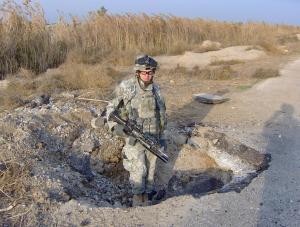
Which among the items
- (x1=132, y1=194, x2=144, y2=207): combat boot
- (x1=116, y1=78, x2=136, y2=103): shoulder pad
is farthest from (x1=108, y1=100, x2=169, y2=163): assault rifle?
(x1=132, y1=194, x2=144, y2=207): combat boot

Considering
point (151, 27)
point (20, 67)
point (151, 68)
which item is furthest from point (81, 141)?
point (151, 27)

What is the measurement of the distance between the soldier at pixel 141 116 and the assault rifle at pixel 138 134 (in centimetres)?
5

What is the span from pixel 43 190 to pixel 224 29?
16.8m

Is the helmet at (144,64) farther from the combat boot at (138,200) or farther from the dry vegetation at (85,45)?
the dry vegetation at (85,45)

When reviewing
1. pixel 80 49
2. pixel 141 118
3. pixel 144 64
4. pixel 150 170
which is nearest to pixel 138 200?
pixel 150 170

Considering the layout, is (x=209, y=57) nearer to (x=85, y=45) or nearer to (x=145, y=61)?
(x=85, y=45)

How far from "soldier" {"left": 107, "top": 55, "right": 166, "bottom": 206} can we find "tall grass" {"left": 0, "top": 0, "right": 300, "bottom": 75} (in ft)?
18.7

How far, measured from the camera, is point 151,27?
1579cm

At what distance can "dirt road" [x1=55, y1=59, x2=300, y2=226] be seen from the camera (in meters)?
4.02

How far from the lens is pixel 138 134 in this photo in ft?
16.0

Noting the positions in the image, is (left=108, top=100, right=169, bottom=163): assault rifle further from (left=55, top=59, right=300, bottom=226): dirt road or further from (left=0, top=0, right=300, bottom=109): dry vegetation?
(left=0, top=0, right=300, bottom=109): dry vegetation

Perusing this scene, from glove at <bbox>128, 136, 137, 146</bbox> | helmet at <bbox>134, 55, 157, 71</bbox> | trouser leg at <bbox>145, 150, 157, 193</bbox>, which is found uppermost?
helmet at <bbox>134, 55, 157, 71</bbox>

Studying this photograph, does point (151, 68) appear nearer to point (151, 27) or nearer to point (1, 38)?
point (1, 38)

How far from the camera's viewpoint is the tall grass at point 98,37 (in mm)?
10508
